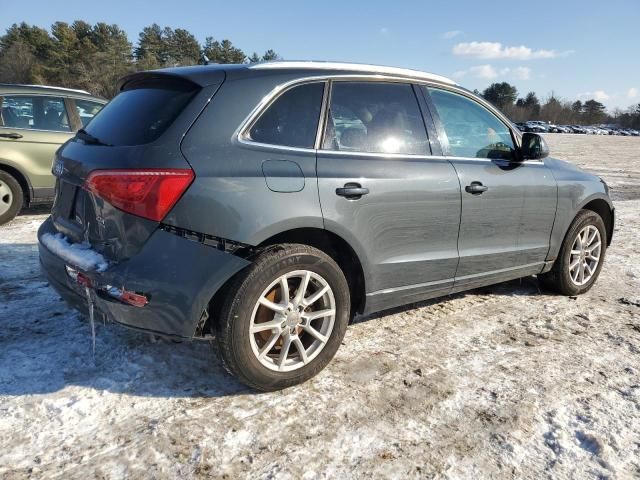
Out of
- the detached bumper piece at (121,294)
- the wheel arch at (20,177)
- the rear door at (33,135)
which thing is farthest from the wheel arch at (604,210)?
the wheel arch at (20,177)

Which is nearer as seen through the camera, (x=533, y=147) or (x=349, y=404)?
(x=349, y=404)

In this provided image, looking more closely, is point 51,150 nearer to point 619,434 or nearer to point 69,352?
point 69,352

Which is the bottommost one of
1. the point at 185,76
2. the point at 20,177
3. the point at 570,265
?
the point at 570,265

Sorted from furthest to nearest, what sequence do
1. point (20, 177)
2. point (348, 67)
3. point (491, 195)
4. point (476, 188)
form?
point (20, 177) < point (491, 195) < point (476, 188) < point (348, 67)

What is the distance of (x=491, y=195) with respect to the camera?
3.69 metres

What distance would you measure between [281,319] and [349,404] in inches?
22.8

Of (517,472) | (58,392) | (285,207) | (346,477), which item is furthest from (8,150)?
(517,472)

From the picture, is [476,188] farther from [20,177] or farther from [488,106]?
[20,177]

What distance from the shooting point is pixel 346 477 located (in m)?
2.17

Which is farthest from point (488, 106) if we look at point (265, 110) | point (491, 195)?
point (265, 110)

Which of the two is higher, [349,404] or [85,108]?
[85,108]

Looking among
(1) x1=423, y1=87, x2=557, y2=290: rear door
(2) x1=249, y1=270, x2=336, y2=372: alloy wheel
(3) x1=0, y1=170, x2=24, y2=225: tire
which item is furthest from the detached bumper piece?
(3) x1=0, y1=170, x2=24, y2=225: tire

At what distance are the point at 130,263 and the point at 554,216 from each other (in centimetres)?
338

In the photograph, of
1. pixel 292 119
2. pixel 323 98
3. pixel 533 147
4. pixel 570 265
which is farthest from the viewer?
pixel 570 265
